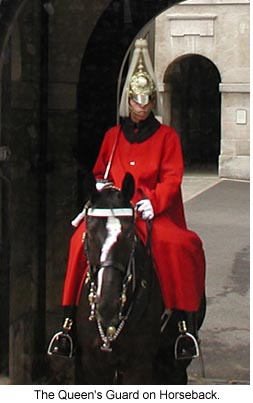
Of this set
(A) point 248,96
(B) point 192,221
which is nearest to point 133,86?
(A) point 248,96

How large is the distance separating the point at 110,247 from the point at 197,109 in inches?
76.4

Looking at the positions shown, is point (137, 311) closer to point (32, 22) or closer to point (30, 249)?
point (30, 249)

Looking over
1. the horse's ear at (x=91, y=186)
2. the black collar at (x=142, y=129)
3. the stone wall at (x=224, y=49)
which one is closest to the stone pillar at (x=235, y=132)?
the stone wall at (x=224, y=49)

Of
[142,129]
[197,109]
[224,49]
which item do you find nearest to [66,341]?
[142,129]

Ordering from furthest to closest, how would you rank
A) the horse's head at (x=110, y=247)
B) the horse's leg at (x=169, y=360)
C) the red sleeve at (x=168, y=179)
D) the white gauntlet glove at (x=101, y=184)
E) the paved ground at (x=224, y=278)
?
1. the paved ground at (x=224, y=278)
2. the horse's leg at (x=169, y=360)
3. the red sleeve at (x=168, y=179)
4. the white gauntlet glove at (x=101, y=184)
5. the horse's head at (x=110, y=247)

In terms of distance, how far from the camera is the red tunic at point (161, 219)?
170 inches

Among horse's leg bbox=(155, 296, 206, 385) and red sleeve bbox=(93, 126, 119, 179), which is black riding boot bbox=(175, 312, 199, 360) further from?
red sleeve bbox=(93, 126, 119, 179)

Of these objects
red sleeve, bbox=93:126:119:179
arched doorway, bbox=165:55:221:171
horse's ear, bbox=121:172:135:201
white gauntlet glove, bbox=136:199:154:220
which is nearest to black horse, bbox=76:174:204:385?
horse's ear, bbox=121:172:135:201

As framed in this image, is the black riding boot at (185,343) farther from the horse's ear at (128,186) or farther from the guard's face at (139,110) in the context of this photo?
the guard's face at (139,110)

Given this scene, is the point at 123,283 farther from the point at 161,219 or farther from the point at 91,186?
the point at 161,219

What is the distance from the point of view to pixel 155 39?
522 centimetres

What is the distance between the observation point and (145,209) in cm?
421

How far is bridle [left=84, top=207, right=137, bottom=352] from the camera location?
397 cm

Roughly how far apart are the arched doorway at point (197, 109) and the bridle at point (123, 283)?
1.00m
